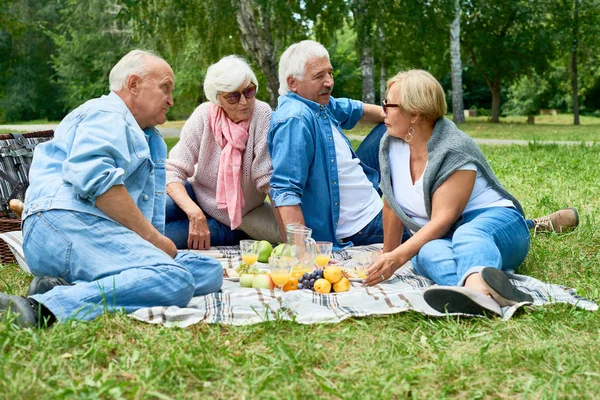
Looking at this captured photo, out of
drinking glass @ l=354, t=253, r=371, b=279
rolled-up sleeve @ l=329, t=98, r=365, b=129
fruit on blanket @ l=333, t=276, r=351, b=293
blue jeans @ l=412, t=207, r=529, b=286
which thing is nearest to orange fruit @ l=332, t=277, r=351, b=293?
fruit on blanket @ l=333, t=276, r=351, b=293

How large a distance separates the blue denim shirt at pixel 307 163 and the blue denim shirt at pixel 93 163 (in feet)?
4.00

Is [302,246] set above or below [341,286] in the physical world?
above

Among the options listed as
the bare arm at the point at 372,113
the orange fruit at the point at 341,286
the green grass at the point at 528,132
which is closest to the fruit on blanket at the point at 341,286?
the orange fruit at the point at 341,286

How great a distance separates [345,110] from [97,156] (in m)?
2.53

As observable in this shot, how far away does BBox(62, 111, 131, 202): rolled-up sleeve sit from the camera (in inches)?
132

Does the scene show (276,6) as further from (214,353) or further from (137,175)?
(214,353)

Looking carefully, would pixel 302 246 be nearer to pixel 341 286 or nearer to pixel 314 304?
pixel 341 286

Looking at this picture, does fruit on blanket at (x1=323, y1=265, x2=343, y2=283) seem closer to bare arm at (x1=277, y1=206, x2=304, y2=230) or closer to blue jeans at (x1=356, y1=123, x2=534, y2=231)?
bare arm at (x1=277, y1=206, x2=304, y2=230)

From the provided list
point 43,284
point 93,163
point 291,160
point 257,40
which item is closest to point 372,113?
point 291,160

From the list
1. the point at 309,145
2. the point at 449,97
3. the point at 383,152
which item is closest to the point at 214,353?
the point at 383,152

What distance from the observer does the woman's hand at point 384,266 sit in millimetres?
3933

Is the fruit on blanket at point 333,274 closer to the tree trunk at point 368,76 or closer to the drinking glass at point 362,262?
the drinking glass at point 362,262

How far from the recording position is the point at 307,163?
16.2 ft

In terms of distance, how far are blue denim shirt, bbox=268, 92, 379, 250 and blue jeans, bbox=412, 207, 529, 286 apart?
918mm
